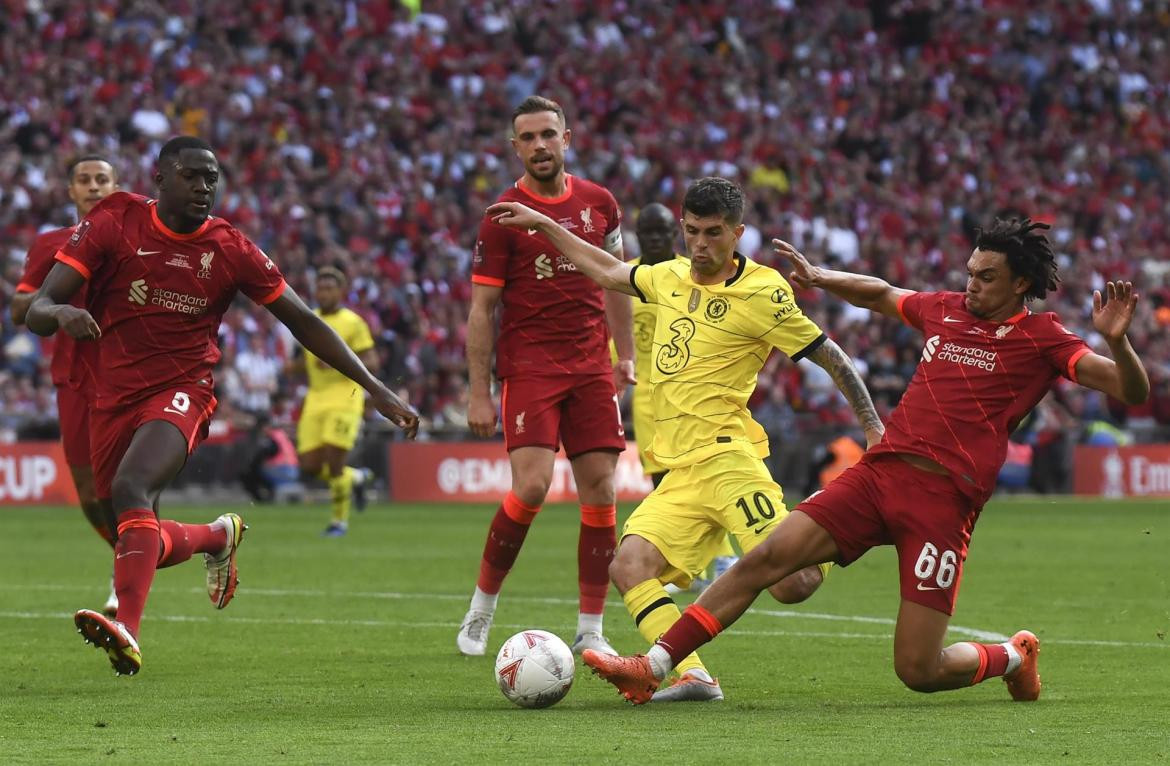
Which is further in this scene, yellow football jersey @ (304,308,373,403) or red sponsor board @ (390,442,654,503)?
red sponsor board @ (390,442,654,503)

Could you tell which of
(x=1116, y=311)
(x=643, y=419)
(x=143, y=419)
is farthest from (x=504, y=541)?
(x=1116, y=311)

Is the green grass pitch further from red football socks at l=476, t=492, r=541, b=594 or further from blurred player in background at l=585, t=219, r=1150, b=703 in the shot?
red football socks at l=476, t=492, r=541, b=594

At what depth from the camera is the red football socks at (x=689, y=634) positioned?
25.1ft

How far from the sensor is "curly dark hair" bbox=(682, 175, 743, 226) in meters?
8.11

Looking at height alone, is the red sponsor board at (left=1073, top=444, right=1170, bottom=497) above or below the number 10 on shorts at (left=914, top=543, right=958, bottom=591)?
below

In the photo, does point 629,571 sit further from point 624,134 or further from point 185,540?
point 624,134

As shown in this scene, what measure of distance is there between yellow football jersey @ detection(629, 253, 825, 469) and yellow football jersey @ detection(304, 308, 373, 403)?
35.2ft

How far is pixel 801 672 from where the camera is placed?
357 inches

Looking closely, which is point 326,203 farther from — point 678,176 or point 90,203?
point 90,203

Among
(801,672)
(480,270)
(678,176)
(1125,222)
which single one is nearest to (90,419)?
(480,270)

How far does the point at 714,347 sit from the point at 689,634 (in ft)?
4.45

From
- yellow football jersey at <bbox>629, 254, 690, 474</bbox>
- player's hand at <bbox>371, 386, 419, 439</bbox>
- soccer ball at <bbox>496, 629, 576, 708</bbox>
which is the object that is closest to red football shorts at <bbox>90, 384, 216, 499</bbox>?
player's hand at <bbox>371, 386, 419, 439</bbox>

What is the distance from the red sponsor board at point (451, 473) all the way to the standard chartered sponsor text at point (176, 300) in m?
17.4

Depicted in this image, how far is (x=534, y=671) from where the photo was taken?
7.71 meters
